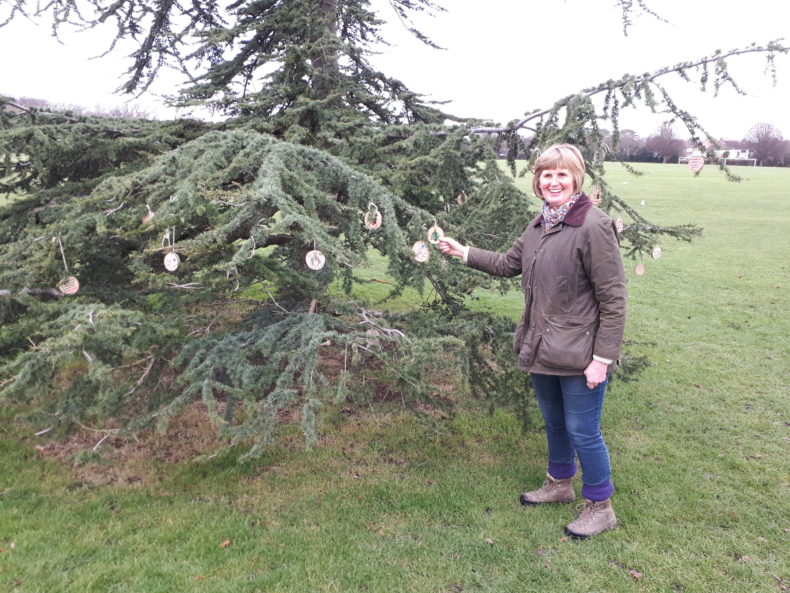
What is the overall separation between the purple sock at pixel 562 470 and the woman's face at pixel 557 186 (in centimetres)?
183

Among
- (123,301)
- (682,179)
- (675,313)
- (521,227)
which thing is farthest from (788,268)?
(682,179)

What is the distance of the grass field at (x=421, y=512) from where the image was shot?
3365 mm

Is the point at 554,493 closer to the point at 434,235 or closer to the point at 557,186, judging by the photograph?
the point at 434,235

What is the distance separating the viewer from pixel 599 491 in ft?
11.9

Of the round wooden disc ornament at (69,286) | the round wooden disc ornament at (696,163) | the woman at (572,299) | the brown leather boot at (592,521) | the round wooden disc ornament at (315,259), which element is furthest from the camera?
the brown leather boot at (592,521)

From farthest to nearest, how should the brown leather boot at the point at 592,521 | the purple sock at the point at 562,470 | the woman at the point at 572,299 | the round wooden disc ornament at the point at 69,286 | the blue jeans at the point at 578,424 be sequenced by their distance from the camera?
1. the purple sock at the point at 562,470
2. the brown leather boot at the point at 592,521
3. the blue jeans at the point at 578,424
4. the round wooden disc ornament at the point at 69,286
5. the woman at the point at 572,299

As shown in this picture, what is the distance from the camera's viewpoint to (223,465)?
4672mm

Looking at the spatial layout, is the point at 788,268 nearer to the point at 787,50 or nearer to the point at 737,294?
the point at 737,294

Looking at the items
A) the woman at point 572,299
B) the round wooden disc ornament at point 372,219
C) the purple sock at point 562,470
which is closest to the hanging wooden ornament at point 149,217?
the round wooden disc ornament at point 372,219

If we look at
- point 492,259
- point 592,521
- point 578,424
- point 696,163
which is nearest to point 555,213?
point 492,259

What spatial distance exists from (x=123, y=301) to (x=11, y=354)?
77cm

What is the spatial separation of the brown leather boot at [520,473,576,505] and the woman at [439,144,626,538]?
20.0 inches

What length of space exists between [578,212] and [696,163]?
1.03 meters

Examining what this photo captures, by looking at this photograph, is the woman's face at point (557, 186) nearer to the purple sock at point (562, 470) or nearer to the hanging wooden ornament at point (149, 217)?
the purple sock at point (562, 470)
